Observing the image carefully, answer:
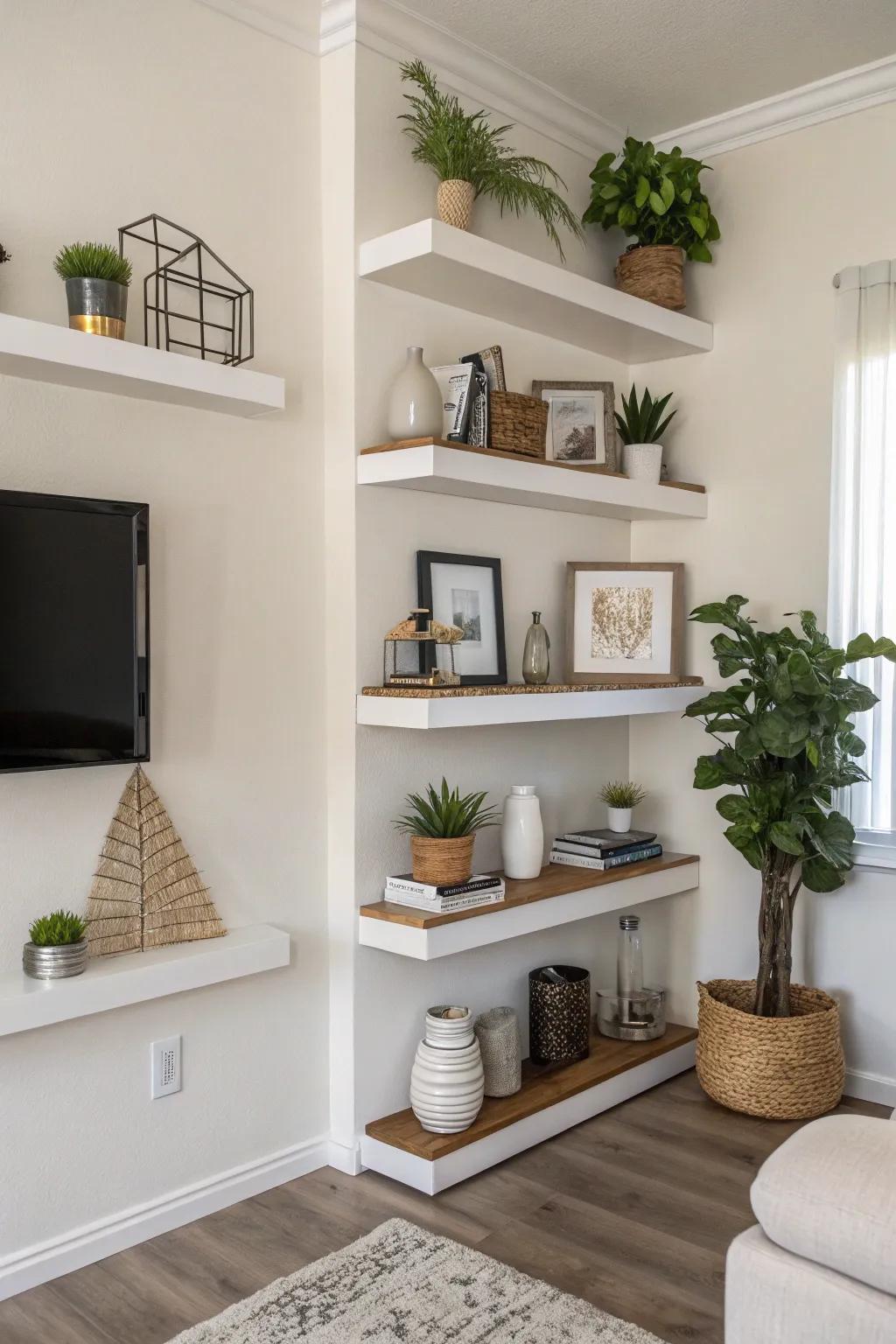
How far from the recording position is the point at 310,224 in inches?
107

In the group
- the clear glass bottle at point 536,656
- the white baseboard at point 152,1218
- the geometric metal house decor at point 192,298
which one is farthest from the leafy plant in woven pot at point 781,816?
the geometric metal house decor at point 192,298

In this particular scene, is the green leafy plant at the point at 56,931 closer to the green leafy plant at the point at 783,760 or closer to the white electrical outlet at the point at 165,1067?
the white electrical outlet at the point at 165,1067

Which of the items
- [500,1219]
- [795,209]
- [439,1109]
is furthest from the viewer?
[795,209]

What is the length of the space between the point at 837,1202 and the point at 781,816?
1.60 metres

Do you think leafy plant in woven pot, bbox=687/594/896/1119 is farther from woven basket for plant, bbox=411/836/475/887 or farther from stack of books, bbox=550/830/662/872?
woven basket for plant, bbox=411/836/475/887

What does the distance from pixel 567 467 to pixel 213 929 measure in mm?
1457

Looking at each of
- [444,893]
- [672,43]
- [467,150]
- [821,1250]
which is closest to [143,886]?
[444,893]

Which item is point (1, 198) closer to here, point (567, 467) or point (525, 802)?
point (567, 467)

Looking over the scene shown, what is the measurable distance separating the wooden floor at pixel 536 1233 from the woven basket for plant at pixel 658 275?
2.28m

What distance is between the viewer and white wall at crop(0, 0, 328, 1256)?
217 cm

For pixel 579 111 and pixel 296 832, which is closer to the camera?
pixel 296 832

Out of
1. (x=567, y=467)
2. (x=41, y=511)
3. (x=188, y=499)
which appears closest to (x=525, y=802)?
(x=567, y=467)

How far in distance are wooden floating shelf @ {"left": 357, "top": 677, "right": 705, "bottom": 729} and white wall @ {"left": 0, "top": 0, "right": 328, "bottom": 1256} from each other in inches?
8.2

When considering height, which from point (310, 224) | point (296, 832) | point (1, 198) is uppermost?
point (310, 224)
